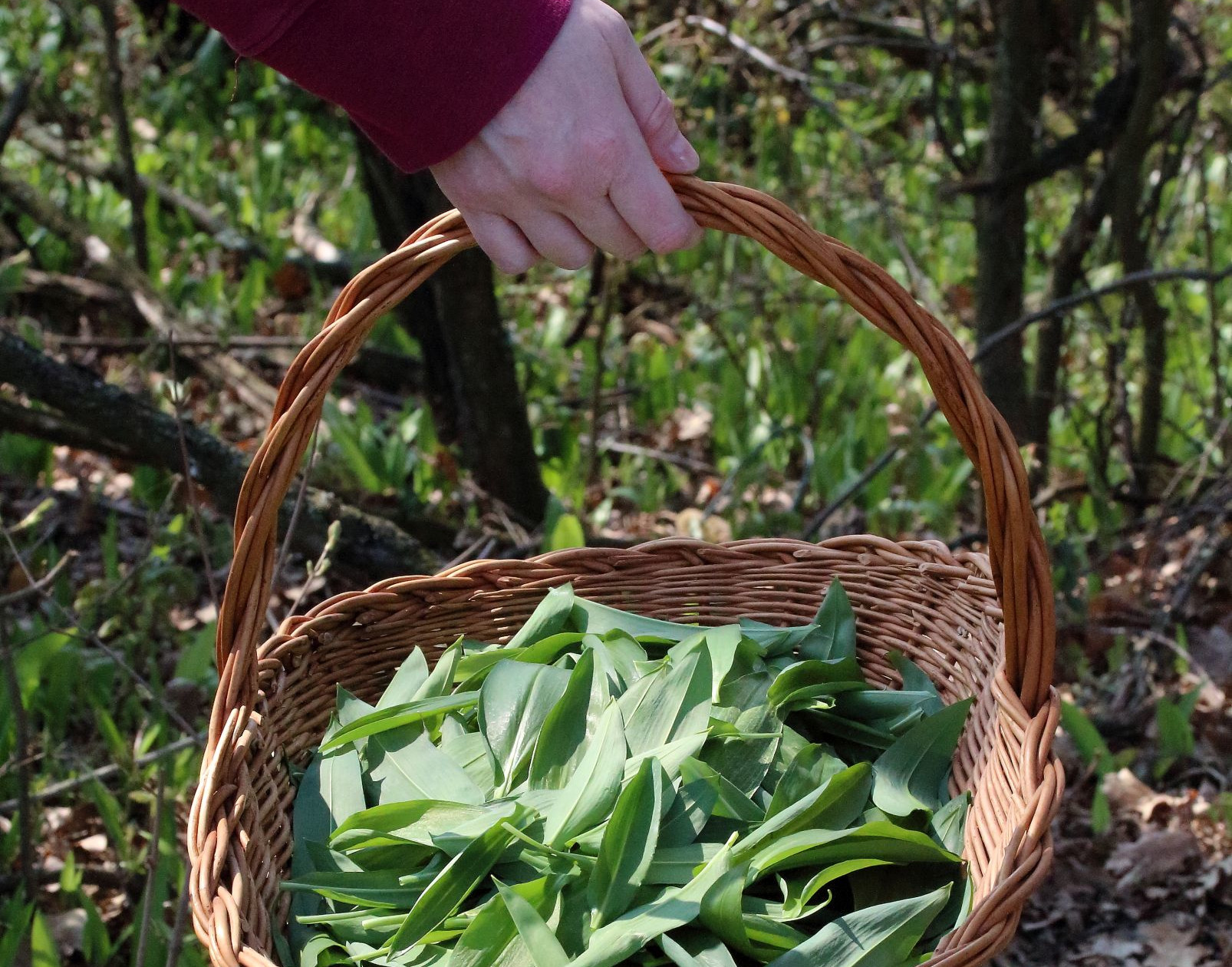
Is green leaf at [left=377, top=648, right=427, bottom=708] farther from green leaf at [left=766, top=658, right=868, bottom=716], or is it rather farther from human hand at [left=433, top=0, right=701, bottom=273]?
human hand at [left=433, top=0, right=701, bottom=273]

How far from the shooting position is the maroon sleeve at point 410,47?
0.91 meters

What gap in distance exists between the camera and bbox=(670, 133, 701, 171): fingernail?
1040mm

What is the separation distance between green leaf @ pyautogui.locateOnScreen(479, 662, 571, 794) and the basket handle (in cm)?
24

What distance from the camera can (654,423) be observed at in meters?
3.04

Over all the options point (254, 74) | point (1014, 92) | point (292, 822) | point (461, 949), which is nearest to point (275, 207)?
point (254, 74)

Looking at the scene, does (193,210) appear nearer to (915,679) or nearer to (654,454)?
(654,454)

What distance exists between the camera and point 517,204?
1000 mm

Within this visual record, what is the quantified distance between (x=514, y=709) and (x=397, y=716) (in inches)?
4.7

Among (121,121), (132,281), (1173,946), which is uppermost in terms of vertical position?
(121,121)

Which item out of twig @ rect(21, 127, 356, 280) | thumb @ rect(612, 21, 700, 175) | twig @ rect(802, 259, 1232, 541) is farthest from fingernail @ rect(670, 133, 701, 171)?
twig @ rect(21, 127, 356, 280)

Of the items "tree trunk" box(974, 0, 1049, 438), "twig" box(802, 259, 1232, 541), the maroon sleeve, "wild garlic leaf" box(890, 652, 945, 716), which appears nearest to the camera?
the maroon sleeve

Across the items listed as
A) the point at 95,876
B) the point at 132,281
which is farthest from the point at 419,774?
the point at 132,281

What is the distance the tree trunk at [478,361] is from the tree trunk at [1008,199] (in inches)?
41.1

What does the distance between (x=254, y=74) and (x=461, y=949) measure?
5098mm
